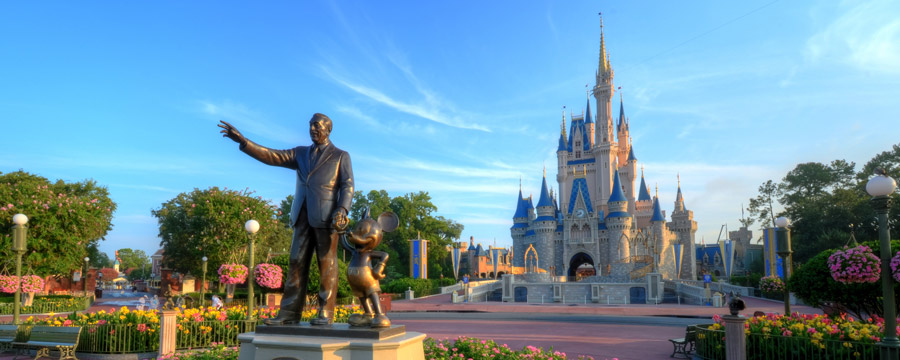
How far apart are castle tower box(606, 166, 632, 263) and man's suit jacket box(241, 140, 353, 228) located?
182 ft

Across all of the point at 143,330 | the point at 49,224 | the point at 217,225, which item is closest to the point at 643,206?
the point at 217,225

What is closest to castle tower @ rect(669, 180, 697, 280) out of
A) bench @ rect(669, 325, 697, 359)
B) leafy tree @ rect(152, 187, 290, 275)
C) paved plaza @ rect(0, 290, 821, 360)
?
paved plaza @ rect(0, 290, 821, 360)

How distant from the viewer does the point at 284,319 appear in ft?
19.6

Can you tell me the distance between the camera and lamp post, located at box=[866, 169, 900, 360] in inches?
255

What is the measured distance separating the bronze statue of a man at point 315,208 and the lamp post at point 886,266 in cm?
645

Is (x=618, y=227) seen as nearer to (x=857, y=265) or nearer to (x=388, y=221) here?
(x=857, y=265)

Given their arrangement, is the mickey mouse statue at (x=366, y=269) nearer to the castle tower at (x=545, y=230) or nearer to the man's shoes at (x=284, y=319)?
the man's shoes at (x=284, y=319)

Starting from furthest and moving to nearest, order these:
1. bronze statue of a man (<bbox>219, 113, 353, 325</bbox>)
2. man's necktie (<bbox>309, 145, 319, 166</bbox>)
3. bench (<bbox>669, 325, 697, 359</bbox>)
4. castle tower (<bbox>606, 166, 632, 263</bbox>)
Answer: castle tower (<bbox>606, 166, 632, 263</bbox>), bench (<bbox>669, 325, 697, 359</bbox>), man's necktie (<bbox>309, 145, 319, 166</bbox>), bronze statue of a man (<bbox>219, 113, 353, 325</bbox>)

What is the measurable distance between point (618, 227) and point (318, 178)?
58.5 m

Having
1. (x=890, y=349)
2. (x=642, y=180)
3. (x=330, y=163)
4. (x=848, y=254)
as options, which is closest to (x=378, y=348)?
(x=330, y=163)

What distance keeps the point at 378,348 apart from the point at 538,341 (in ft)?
28.6

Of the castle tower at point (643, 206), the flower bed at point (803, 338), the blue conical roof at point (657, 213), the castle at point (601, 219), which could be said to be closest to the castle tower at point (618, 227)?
the castle at point (601, 219)

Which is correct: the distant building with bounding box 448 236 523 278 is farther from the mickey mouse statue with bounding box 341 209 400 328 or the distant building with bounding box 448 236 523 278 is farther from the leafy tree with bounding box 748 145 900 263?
the mickey mouse statue with bounding box 341 209 400 328

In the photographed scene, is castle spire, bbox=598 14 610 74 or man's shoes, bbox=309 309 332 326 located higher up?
castle spire, bbox=598 14 610 74
